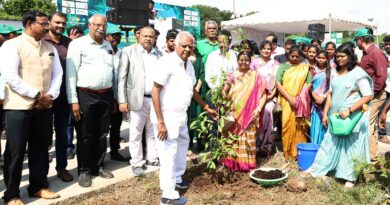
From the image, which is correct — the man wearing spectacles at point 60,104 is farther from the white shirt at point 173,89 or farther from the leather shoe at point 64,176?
the white shirt at point 173,89

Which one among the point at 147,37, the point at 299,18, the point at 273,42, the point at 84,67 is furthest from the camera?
the point at 299,18

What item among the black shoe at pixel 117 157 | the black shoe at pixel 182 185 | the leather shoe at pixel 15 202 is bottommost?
the black shoe at pixel 182 185

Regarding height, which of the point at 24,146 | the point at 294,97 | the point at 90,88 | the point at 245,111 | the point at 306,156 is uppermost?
the point at 90,88

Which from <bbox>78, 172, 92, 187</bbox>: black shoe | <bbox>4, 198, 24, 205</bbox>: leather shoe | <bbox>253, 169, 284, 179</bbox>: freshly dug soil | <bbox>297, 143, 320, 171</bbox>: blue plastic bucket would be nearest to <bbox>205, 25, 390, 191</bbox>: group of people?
<bbox>297, 143, 320, 171</bbox>: blue plastic bucket

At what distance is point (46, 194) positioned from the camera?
3578mm

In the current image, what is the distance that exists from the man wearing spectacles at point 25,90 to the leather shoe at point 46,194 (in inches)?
9.5

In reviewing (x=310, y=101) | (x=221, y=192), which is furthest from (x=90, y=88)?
(x=310, y=101)

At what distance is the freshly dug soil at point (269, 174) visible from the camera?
13.8 feet

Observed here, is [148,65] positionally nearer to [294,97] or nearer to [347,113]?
[294,97]

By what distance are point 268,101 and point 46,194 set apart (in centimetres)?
325

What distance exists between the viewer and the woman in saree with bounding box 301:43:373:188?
3.95 m

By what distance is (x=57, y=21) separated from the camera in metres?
3.93

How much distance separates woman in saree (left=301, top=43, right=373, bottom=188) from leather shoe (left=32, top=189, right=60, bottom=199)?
9.96ft

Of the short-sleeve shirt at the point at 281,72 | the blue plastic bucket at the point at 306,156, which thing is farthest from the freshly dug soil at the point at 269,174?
the short-sleeve shirt at the point at 281,72
